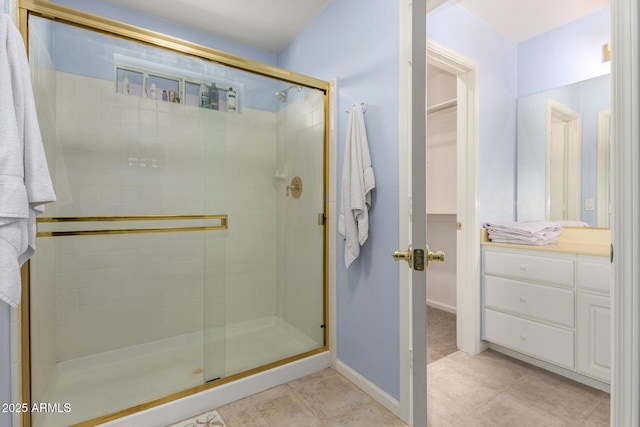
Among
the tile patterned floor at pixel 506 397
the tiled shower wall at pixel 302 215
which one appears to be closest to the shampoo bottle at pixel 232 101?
the tiled shower wall at pixel 302 215

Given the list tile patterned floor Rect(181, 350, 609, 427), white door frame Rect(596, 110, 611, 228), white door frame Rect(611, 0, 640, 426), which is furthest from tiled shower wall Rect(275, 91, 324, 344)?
white door frame Rect(596, 110, 611, 228)

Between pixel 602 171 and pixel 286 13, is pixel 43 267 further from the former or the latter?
pixel 602 171

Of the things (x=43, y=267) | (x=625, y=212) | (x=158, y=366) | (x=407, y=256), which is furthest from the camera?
(x=158, y=366)

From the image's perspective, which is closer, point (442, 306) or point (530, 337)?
point (530, 337)

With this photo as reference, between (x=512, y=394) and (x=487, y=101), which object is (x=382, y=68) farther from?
(x=512, y=394)

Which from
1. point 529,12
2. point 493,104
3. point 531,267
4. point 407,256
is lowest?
point 531,267

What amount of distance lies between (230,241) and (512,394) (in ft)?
6.39

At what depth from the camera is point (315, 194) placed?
208 cm

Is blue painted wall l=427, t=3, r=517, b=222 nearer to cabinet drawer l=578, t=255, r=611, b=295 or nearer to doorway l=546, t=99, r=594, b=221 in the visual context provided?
doorway l=546, t=99, r=594, b=221

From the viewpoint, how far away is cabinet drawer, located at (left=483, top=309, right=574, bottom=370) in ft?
5.87

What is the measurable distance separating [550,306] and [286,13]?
2694 millimetres

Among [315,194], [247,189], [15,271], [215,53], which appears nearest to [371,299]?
[315,194]

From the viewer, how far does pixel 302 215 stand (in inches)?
83.9

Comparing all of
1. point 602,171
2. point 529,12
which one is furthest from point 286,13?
point 602,171
